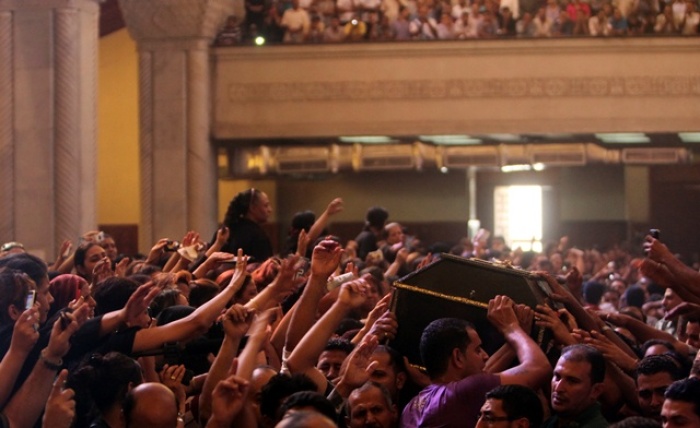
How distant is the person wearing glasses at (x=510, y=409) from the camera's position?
528cm

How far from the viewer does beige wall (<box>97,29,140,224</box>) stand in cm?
2475

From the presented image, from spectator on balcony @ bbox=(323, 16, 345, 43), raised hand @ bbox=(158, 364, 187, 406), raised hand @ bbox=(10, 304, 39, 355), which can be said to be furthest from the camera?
spectator on balcony @ bbox=(323, 16, 345, 43)

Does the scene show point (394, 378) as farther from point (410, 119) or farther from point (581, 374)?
point (410, 119)

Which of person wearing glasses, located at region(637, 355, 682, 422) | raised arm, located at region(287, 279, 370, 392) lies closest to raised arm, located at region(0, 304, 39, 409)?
raised arm, located at region(287, 279, 370, 392)

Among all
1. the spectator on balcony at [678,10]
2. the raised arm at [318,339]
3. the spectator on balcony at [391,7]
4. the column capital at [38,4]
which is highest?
the spectator on balcony at [391,7]

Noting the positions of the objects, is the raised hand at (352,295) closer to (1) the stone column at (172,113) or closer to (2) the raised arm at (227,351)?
(2) the raised arm at (227,351)

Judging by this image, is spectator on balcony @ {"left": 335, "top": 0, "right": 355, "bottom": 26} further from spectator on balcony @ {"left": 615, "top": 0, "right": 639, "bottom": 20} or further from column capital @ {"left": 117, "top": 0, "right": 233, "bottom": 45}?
spectator on balcony @ {"left": 615, "top": 0, "right": 639, "bottom": 20}

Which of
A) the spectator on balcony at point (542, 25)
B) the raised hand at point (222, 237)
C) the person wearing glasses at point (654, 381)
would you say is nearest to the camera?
the person wearing glasses at point (654, 381)

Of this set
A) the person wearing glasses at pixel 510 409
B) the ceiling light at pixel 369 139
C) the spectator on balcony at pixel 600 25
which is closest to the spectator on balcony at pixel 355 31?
the ceiling light at pixel 369 139

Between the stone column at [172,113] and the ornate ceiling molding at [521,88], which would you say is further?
the stone column at [172,113]

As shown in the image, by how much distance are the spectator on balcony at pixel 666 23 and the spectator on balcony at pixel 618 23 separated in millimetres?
455

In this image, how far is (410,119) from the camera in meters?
20.4

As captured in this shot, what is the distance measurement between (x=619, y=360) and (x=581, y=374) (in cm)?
68

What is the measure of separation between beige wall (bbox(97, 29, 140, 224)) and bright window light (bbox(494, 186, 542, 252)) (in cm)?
669
